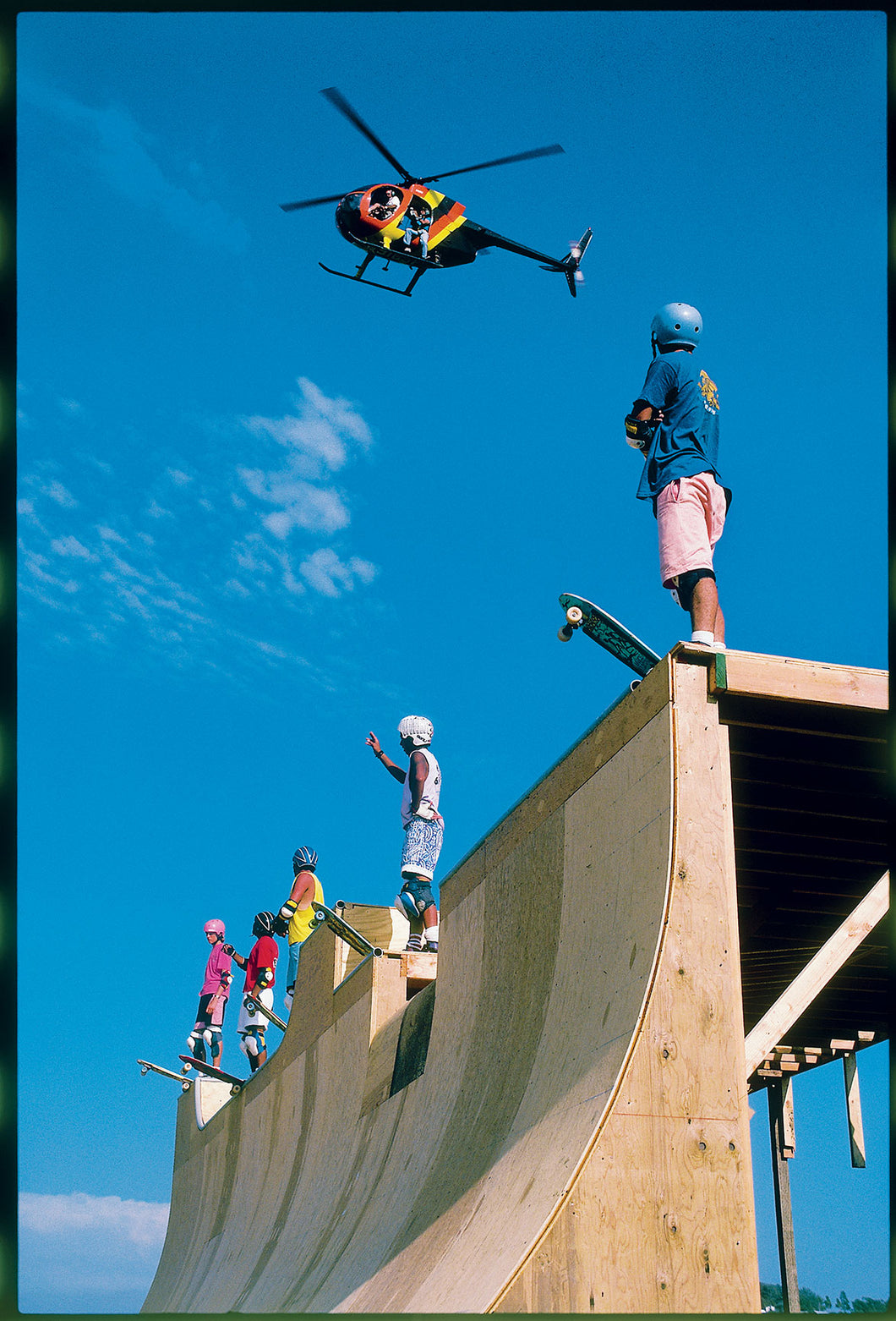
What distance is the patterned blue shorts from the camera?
10.4 metres

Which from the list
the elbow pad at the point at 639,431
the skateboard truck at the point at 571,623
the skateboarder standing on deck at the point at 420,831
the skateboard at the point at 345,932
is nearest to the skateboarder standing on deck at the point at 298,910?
the skateboard at the point at 345,932

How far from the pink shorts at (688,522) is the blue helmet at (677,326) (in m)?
0.97

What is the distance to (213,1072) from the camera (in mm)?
16578

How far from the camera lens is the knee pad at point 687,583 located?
6.53 meters

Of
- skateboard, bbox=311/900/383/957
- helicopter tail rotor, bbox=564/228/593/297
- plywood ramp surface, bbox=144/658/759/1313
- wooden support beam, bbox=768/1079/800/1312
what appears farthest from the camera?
helicopter tail rotor, bbox=564/228/593/297

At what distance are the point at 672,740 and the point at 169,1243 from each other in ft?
55.5

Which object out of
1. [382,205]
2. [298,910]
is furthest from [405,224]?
[298,910]

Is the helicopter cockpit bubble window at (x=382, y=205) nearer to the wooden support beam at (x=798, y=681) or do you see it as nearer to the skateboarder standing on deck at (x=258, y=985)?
the skateboarder standing on deck at (x=258, y=985)

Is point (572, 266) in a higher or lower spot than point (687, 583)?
higher

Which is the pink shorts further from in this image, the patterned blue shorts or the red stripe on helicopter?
the red stripe on helicopter

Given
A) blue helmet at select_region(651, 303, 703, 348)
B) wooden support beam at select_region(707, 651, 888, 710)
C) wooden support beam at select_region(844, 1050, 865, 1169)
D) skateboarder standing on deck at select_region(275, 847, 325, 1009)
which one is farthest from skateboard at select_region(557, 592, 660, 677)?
skateboarder standing on deck at select_region(275, 847, 325, 1009)

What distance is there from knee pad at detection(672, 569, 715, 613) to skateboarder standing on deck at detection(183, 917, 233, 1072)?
12795 mm

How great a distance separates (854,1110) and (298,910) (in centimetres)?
640

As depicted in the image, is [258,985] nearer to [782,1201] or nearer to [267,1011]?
[267,1011]
